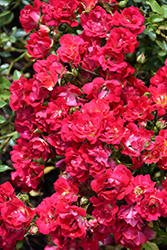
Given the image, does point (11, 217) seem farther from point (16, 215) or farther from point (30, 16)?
point (30, 16)

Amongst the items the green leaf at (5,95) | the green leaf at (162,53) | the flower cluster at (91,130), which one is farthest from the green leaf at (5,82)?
the green leaf at (162,53)

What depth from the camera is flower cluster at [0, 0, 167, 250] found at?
2.93ft

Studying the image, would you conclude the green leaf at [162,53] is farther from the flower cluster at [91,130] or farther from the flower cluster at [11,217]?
the flower cluster at [11,217]

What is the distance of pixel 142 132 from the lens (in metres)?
0.93

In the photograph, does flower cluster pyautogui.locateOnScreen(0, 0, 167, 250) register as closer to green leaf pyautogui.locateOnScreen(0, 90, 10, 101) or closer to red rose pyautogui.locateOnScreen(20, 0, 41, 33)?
red rose pyautogui.locateOnScreen(20, 0, 41, 33)

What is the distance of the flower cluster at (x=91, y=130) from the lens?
0.89 meters

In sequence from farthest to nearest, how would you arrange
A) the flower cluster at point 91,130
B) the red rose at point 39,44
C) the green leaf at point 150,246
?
the green leaf at point 150,246
the red rose at point 39,44
the flower cluster at point 91,130

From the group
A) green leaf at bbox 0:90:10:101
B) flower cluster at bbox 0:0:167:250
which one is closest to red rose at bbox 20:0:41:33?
flower cluster at bbox 0:0:167:250

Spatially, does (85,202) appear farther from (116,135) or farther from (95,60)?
(95,60)

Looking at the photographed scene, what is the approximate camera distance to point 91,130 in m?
0.87

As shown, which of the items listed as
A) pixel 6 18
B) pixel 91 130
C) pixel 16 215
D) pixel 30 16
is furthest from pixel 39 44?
pixel 6 18

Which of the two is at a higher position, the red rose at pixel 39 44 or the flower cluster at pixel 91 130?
the red rose at pixel 39 44

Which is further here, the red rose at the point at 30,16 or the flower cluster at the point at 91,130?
the red rose at the point at 30,16

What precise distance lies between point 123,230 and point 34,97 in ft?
1.73
